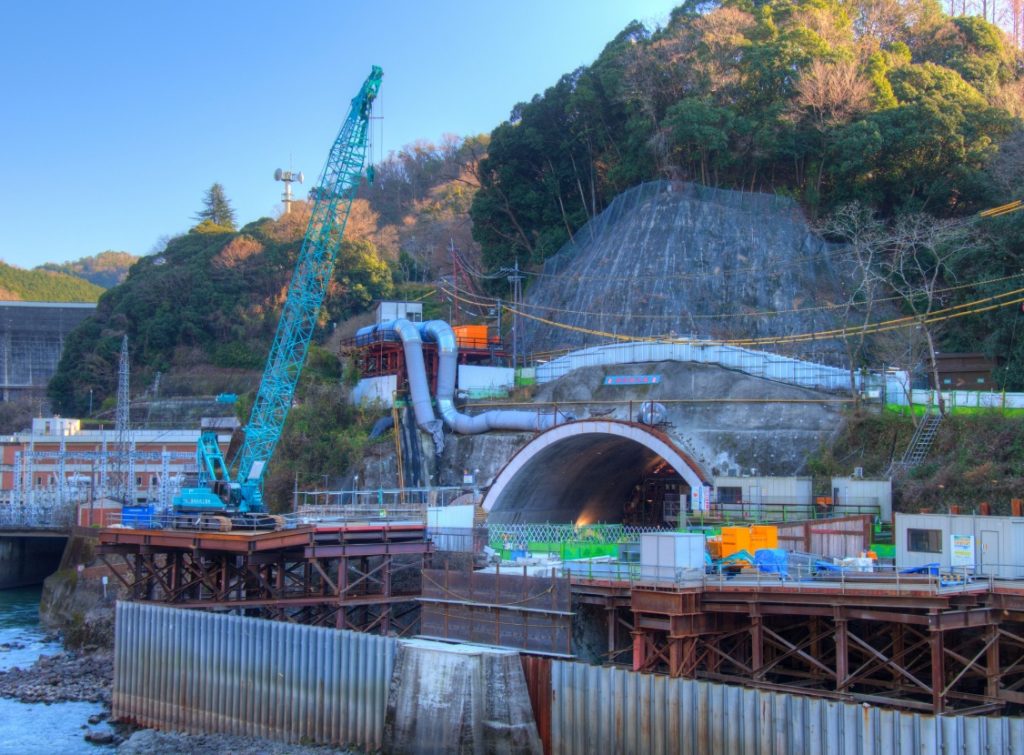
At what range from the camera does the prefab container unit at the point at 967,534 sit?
22.9 metres

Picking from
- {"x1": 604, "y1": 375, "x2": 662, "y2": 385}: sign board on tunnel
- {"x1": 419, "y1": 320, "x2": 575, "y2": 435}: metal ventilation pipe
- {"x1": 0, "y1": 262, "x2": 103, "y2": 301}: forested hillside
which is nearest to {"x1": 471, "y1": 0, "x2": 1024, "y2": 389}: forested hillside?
{"x1": 604, "y1": 375, "x2": 662, "y2": 385}: sign board on tunnel

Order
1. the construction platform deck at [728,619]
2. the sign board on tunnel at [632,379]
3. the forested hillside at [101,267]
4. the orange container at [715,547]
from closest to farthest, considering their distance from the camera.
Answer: the construction platform deck at [728,619] → the orange container at [715,547] → the sign board on tunnel at [632,379] → the forested hillside at [101,267]

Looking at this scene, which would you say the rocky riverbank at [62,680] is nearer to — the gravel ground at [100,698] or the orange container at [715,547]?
the gravel ground at [100,698]

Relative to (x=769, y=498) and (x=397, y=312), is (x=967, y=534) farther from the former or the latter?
(x=397, y=312)

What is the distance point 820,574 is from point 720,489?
1216 centimetres

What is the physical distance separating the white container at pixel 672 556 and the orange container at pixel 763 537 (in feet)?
13.4

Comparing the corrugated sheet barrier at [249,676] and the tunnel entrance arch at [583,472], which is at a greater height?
the tunnel entrance arch at [583,472]

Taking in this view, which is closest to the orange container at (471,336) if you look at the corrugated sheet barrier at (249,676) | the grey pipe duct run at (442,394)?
the grey pipe duct run at (442,394)

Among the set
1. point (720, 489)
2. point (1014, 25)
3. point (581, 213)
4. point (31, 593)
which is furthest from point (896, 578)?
point (1014, 25)

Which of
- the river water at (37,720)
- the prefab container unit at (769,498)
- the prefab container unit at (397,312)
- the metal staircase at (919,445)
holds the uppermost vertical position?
the prefab container unit at (397,312)

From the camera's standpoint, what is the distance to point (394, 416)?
167ft

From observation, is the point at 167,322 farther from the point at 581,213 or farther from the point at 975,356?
the point at 975,356

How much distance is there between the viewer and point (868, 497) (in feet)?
109

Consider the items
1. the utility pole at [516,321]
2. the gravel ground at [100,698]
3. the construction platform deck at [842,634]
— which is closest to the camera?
the construction platform deck at [842,634]
